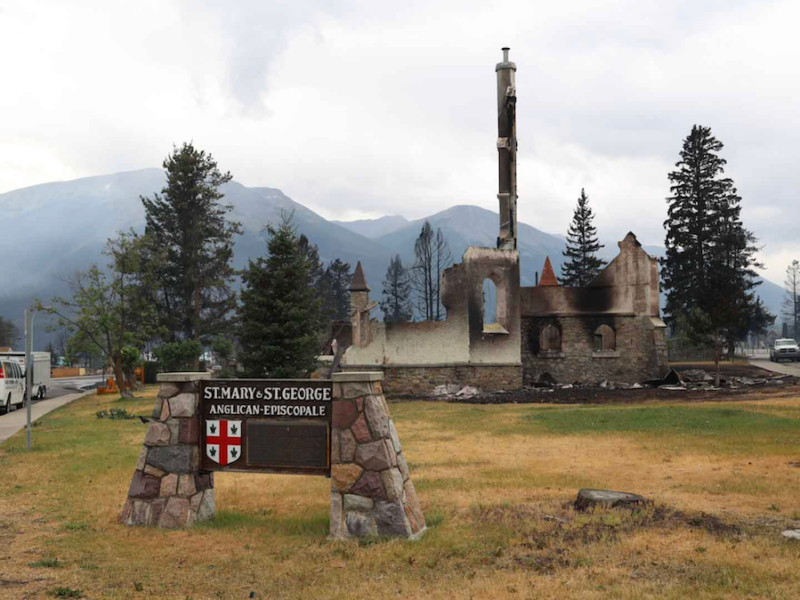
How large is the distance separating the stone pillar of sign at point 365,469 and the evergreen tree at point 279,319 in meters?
19.1

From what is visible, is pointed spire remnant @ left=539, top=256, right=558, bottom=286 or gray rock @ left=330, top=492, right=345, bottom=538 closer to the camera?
gray rock @ left=330, top=492, right=345, bottom=538

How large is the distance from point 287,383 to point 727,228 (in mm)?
52510

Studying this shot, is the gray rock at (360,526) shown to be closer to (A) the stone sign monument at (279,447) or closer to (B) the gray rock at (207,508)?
(A) the stone sign monument at (279,447)

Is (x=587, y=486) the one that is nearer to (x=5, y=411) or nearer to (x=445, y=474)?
(x=445, y=474)

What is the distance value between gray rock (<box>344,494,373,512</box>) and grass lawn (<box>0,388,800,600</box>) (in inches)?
16.4

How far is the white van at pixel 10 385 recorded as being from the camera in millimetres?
26047

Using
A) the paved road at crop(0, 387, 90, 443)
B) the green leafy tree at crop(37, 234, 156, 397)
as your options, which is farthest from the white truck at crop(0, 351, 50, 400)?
the green leafy tree at crop(37, 234, 156, 397)

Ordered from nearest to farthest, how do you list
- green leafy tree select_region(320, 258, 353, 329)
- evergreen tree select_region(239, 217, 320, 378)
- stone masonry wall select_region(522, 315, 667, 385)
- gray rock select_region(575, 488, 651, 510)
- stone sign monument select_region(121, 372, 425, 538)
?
stone sign monument select_region(121, 372, 425, 538) < gray rock select_region(575, 488, 651, 510) < evergreen tree select_region(239, 217, 320, 378) < stone masonry wall select_region(522, 315, 667, 385) < green leafy tree select_region(320, 258, 353, 329)

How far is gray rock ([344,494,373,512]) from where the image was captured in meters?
8.41

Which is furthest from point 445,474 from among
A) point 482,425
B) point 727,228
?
point 727,228

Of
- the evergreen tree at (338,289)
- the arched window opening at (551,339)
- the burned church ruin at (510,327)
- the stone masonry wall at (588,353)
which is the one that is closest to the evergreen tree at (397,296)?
Result: the evergreen tree at (338,289)

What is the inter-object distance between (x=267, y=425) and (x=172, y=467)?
1394 mm

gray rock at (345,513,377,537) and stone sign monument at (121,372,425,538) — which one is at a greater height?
stone sign monument at (121,372,425,538)

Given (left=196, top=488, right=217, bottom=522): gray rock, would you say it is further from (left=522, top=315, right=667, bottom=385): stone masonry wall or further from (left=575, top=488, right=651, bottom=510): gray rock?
→ (left=522, top=315, right=667, bottom=385): stone masonry wall
